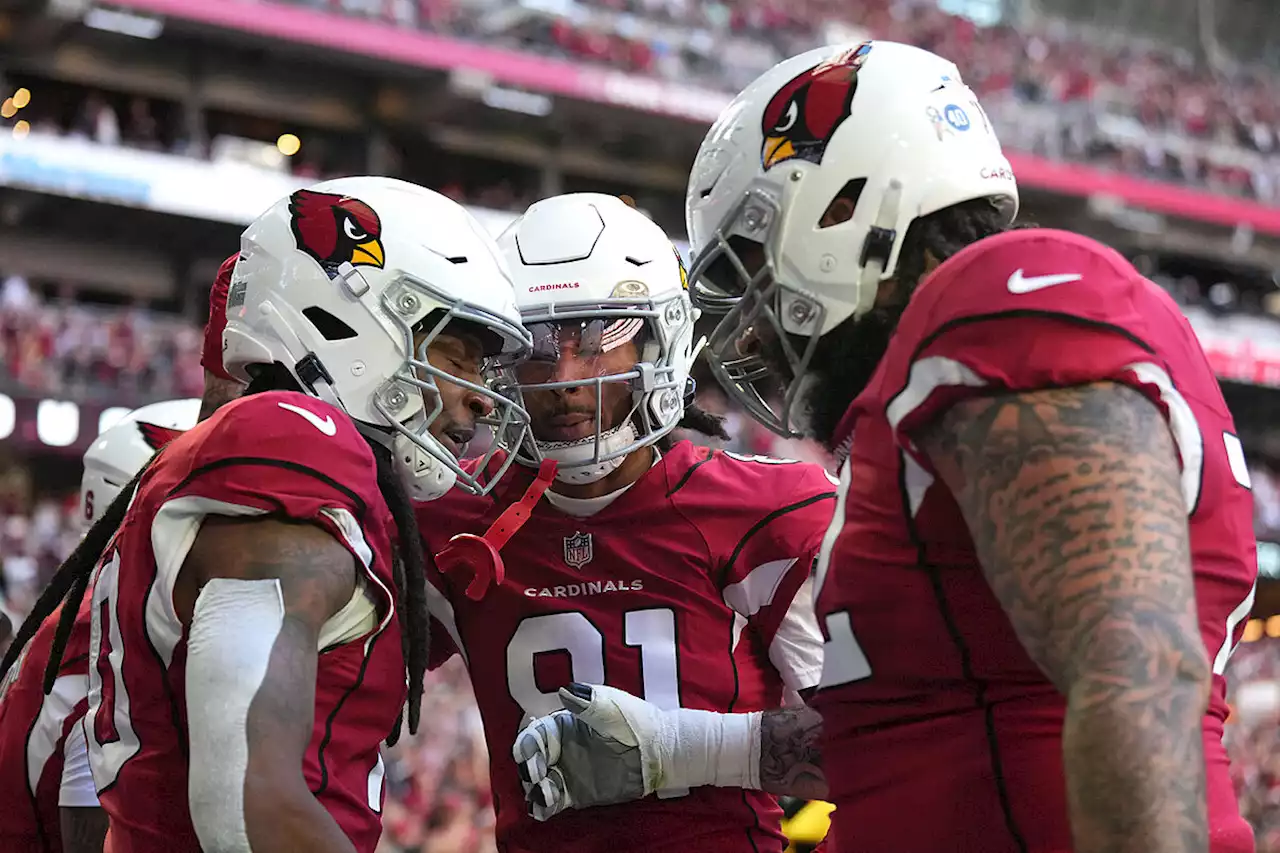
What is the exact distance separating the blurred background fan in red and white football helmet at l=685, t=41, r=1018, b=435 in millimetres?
7097

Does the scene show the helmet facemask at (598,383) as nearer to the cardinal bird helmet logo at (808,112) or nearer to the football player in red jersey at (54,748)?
the football player in red jersey at (54,748)

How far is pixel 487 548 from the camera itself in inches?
108

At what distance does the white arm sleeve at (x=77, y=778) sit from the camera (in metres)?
2.95

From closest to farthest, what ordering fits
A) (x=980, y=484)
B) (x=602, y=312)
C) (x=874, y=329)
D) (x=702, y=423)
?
1. (x=980, y=484)
2. (x=874, y=329)
3. (x=602, y=312)
4. (x=702, y=423)

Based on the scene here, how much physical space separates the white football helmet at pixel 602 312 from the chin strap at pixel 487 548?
0.20ft

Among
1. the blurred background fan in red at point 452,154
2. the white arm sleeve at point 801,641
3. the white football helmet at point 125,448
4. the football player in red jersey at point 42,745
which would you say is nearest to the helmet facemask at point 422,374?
the white arm sleeve at point 801,641

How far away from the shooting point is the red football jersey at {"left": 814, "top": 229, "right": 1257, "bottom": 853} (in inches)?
55.8

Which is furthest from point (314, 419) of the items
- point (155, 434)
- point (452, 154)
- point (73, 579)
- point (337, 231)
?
point (452, 154)

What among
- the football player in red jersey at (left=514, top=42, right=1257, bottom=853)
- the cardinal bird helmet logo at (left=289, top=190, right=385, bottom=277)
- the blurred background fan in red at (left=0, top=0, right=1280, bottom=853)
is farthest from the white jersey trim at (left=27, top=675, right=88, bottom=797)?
the blurred background fan in red at (left=0, top=0, right=1280, bottom=853)

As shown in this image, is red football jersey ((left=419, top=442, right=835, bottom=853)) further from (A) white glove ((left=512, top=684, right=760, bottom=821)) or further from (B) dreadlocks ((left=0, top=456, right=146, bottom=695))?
(B) dreadlocks ((left=0, top=456, right=146, bottom=695))

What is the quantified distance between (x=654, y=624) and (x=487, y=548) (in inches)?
15.3

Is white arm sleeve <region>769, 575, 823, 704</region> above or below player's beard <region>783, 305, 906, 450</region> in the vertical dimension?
below

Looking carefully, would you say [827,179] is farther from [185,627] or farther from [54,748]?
[54,748]

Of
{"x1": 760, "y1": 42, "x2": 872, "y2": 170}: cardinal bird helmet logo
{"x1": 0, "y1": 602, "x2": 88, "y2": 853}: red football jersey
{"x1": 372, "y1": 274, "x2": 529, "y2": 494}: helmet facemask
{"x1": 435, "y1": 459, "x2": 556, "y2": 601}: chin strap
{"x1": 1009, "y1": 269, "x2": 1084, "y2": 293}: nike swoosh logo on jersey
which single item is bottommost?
{"x1": 0, "y1": 602, "x2": 88, "y2": 853}: red football jersey
